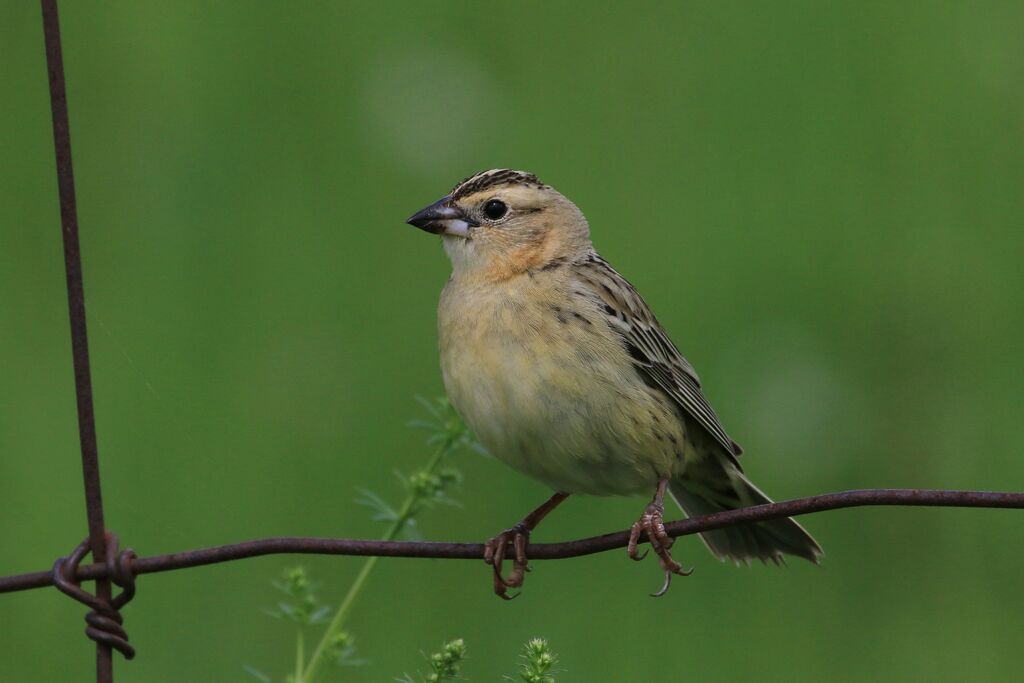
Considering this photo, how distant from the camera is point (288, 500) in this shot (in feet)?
21.8

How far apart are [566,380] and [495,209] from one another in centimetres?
95

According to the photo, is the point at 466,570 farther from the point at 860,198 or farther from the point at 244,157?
the point at 860,198

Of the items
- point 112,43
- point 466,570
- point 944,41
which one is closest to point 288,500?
point 466,570

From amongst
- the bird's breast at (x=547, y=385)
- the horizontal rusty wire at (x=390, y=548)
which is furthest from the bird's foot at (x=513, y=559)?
the horizontal rusty wire at (x=390, y=548)

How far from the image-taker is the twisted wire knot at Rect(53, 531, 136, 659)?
394cm

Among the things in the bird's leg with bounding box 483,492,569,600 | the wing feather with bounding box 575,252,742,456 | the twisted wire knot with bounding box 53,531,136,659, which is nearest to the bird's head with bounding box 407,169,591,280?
the wing feather with bounding box 575,252,742,456

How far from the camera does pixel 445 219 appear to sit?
561cm

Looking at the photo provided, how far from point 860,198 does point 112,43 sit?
158 inches

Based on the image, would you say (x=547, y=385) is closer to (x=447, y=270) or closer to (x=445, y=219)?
(x=445, y=219)

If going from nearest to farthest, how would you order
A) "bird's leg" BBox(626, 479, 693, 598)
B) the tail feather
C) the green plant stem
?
the green plant stem → "bird's leg" BBox(626, 479, 693, 598) → the tail feather

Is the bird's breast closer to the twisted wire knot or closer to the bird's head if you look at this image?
the bird's head

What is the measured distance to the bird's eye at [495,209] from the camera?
5.68 m

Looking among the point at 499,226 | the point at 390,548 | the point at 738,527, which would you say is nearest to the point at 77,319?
the point at 390,548

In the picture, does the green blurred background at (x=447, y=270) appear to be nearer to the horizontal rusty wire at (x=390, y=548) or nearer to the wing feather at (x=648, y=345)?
the wing feather at (x=648, y=345)
